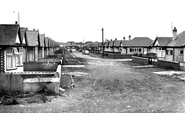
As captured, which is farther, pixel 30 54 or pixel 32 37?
pixel 32 37

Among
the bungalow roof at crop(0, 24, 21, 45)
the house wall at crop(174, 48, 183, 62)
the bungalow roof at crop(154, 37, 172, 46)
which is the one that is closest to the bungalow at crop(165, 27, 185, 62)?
the house wall at crop(174, 48, 183, 62)

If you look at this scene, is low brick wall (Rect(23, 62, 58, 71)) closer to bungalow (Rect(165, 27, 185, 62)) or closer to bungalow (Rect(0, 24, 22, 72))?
bungalow (Rect(0, 24, 22, 72))

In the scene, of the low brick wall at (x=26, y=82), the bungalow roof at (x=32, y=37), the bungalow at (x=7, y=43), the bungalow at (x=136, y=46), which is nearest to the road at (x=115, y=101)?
the low brick wall at (x=26, y=82)

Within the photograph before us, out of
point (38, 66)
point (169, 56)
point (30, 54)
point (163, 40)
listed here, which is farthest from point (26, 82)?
point (163, 40)

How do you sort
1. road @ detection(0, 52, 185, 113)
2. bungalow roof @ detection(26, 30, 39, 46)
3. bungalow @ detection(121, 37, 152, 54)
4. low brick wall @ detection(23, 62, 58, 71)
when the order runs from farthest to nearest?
1. bungalow @ detection(121, 37, 152, 54)
2. bungalow roof @ detection(26, 30, 39, 46)
3. low brick wall @ detection(23, 62, 58, 71)
4. road @ detection(0, 52, 185, 113)

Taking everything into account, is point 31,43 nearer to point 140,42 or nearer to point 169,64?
point 169,64

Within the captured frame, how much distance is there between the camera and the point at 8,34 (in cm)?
1725

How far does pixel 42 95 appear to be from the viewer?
1184 cm

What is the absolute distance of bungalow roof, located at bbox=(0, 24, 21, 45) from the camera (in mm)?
16641

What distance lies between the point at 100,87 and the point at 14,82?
19.9 ft

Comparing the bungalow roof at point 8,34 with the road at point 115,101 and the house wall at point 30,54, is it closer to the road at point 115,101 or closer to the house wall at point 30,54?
the road at point 115,101

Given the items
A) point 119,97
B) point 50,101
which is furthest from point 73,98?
point 119,97

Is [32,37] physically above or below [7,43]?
above

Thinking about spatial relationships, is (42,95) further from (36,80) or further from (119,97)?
(119,97)
